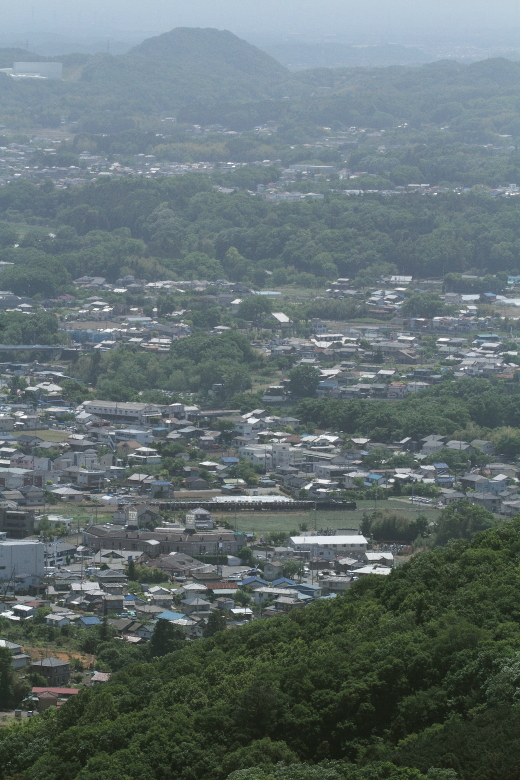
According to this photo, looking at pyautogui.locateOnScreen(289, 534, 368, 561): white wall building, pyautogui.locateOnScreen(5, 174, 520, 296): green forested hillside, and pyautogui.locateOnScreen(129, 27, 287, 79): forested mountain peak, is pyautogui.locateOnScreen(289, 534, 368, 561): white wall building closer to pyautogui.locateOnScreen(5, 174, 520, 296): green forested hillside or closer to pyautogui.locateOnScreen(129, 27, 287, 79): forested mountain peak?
pyautogui.locateOnScreen(5, 174, 520, 296): green forested hillside

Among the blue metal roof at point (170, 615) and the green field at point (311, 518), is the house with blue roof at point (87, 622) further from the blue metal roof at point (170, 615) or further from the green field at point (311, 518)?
the green field at point (311, 518)

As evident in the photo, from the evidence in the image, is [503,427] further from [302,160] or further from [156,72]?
[156,72]

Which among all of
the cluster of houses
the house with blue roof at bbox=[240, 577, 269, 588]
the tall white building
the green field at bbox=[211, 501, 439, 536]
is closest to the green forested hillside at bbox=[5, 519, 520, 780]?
the cluster of houses

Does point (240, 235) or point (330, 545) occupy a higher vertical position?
point (240, 235)

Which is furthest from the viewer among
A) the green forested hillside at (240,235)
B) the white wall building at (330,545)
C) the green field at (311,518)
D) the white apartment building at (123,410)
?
the green forested hillside at (240,235)

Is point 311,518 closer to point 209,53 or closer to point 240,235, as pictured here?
point 240,235

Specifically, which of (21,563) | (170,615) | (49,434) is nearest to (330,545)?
(170,615)

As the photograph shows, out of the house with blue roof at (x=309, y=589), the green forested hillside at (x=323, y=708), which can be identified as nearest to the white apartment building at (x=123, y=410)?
the house with blue roof at (x=309, y=589)
